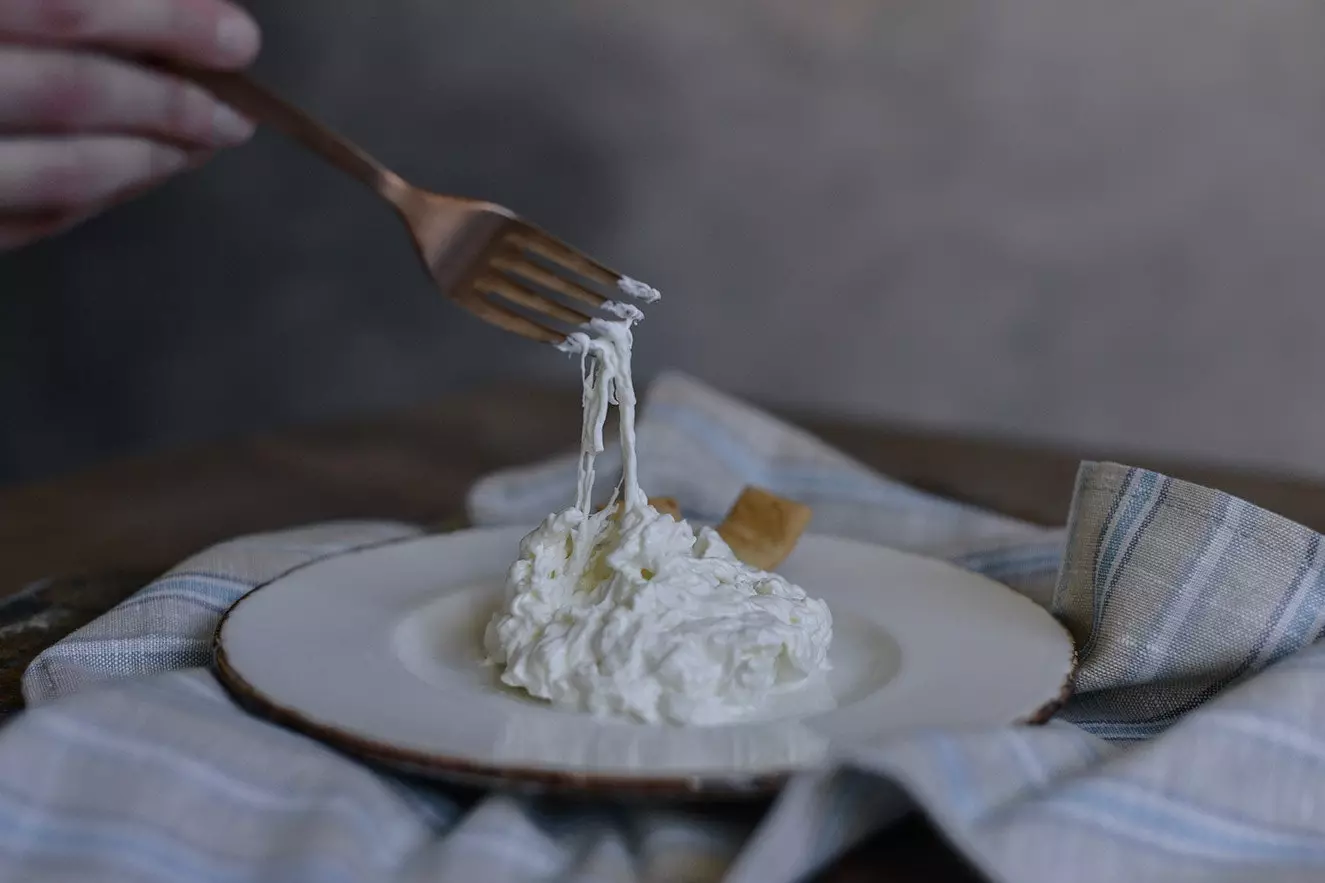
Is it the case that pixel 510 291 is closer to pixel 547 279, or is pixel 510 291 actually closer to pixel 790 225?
pixel 547 279

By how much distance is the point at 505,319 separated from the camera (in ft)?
3.95

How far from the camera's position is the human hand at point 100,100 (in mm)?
1389

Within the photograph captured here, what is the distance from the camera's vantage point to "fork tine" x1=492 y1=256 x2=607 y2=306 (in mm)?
1134

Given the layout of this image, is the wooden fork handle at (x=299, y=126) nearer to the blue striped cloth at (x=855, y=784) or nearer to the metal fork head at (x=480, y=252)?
the metal fork head at (x=480, y=252)

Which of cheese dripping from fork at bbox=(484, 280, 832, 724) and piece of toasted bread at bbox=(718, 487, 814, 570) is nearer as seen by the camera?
cheese dripping from fork at bbox=(484, 280, 832, 724)

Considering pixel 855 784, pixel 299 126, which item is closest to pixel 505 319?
pixel 299 126

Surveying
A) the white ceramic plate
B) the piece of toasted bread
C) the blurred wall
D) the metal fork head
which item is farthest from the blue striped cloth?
the blurred wall

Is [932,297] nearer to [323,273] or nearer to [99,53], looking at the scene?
[323,273]

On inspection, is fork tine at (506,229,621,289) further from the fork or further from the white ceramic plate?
the white ceramic plate

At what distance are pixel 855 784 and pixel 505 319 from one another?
0.61 meters

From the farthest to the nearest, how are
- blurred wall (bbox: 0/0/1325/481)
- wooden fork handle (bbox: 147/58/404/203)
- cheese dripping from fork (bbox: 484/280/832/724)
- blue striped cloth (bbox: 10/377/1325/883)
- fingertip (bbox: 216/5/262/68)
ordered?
blurred wall (bbox: 0/0/1325/481)
fingertip (bbox: 216/5/262/68)
wooden fork handle (bbox: 147/58/404/203)
cheese dripping from fork (bbox: 484/280/832/724)
blue striped cloth (bbox: 10/377/1325/883)

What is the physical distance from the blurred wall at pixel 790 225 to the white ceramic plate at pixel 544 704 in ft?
4.98

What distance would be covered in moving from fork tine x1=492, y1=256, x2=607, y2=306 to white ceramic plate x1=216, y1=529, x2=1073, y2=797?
23 centimetres

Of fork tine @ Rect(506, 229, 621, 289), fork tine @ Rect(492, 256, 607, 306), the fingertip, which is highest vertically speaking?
the fingertip
